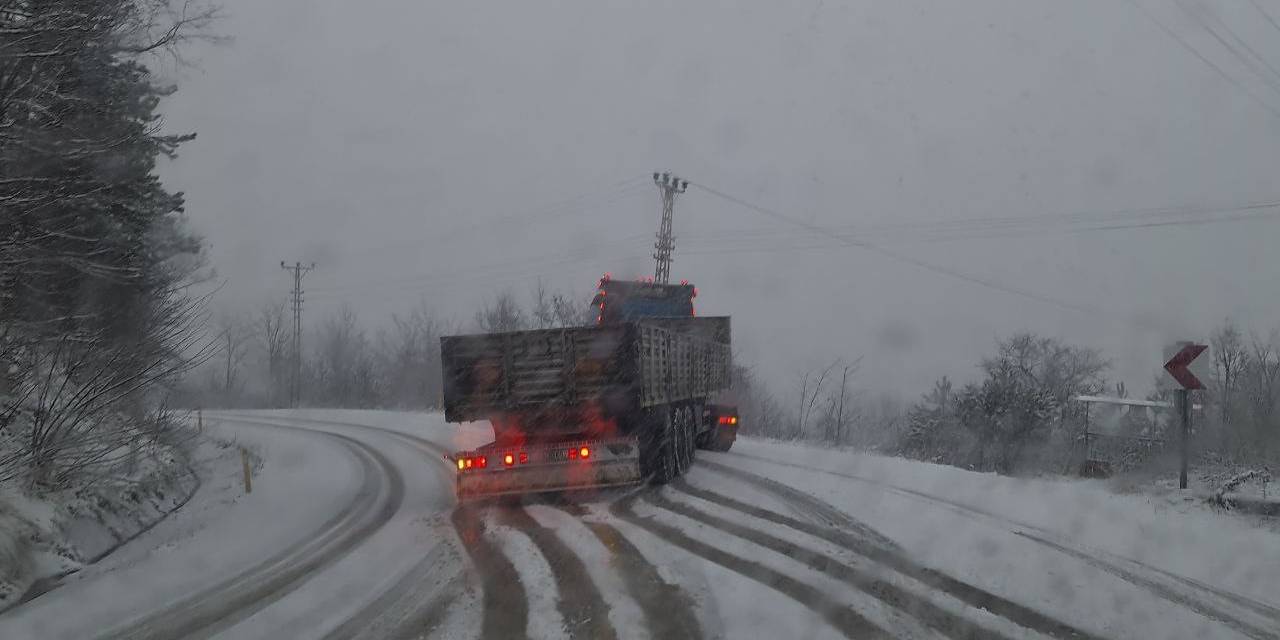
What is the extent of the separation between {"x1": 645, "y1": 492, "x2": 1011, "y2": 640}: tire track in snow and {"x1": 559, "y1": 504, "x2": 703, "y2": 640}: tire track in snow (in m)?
1.34

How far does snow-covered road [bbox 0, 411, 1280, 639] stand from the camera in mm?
6586

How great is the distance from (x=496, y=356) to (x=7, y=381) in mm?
5615

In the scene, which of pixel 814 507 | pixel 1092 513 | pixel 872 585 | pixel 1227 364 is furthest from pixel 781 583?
pixel 1227 364

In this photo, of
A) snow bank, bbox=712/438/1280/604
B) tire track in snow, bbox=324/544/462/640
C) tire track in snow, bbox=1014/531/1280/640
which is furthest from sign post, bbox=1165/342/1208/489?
tire track in snow, bbox=324/544/462/640

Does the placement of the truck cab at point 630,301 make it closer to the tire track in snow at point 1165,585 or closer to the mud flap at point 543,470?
the mud flap at point 543,470

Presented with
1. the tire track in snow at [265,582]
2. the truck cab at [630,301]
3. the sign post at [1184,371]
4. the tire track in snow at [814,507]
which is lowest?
the tire track in snow at [265,582]

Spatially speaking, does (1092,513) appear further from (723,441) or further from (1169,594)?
(723,441)

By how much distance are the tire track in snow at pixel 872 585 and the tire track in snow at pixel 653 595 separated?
134 cm

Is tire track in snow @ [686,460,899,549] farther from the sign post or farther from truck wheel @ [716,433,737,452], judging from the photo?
the sign post

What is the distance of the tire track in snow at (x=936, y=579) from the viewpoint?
20.6 ft

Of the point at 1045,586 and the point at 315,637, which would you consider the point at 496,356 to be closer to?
the point at 315,637

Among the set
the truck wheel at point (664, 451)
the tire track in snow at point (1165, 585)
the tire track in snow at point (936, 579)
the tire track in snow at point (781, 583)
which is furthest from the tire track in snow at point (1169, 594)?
the truck wheel at point (664, 451)

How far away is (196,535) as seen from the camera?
1150 centimetres

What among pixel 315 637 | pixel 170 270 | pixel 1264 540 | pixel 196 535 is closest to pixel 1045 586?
pixel 1264 540
